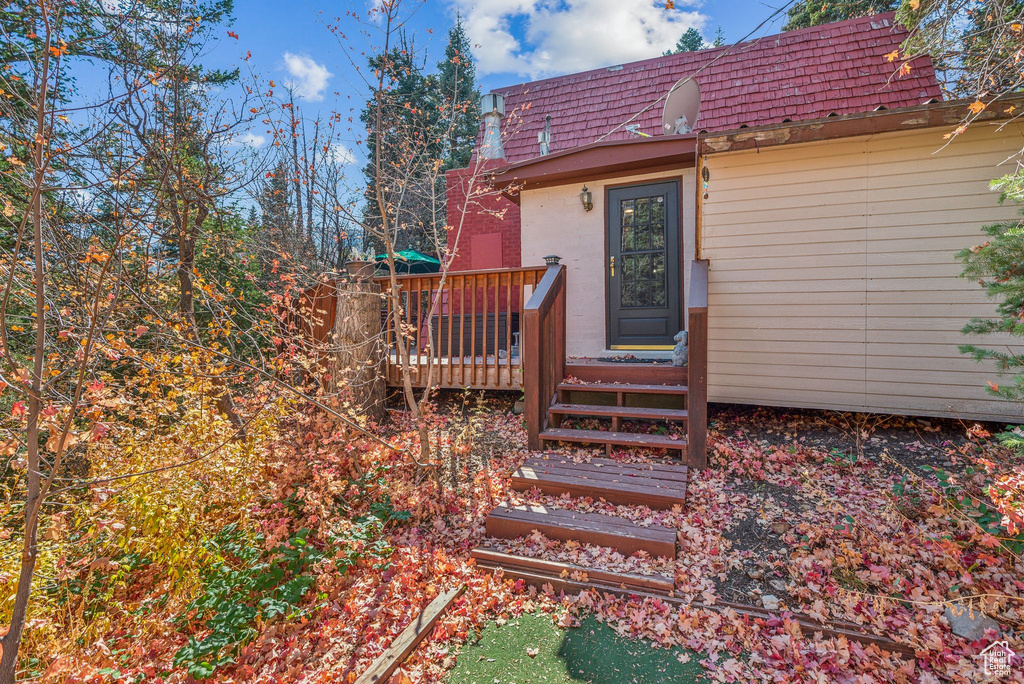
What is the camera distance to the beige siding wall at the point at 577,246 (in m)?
5.78

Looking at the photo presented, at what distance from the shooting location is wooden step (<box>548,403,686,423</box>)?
12.6ft

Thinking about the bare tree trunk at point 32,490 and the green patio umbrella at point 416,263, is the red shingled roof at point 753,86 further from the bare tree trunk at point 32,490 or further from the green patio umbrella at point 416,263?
the bare tree trunk at point 32,490

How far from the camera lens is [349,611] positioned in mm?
2514

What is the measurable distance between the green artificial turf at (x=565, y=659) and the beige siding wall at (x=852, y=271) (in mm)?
3144

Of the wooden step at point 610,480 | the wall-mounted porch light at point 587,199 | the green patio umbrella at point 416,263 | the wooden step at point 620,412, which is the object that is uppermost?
the wall-mounted porch light at point 587,199

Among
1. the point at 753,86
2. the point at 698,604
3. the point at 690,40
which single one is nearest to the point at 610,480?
the point at 698,604

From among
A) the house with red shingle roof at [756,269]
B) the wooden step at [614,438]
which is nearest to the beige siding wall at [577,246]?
the house with red shingle roof at [756,269]

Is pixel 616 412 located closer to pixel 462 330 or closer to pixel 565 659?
pixel 462 330

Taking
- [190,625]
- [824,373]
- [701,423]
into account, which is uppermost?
[824,373]

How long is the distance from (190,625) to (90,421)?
1836 millimetres

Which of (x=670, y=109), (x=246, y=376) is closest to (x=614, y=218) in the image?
(x=670, y=109)

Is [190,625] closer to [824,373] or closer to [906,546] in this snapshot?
[906,546]

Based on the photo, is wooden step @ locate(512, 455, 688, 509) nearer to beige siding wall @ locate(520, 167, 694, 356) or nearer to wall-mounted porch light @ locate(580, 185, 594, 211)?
beige siding wall @ locate(520, 167, 694, 356)

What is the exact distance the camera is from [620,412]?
4.03 metres
